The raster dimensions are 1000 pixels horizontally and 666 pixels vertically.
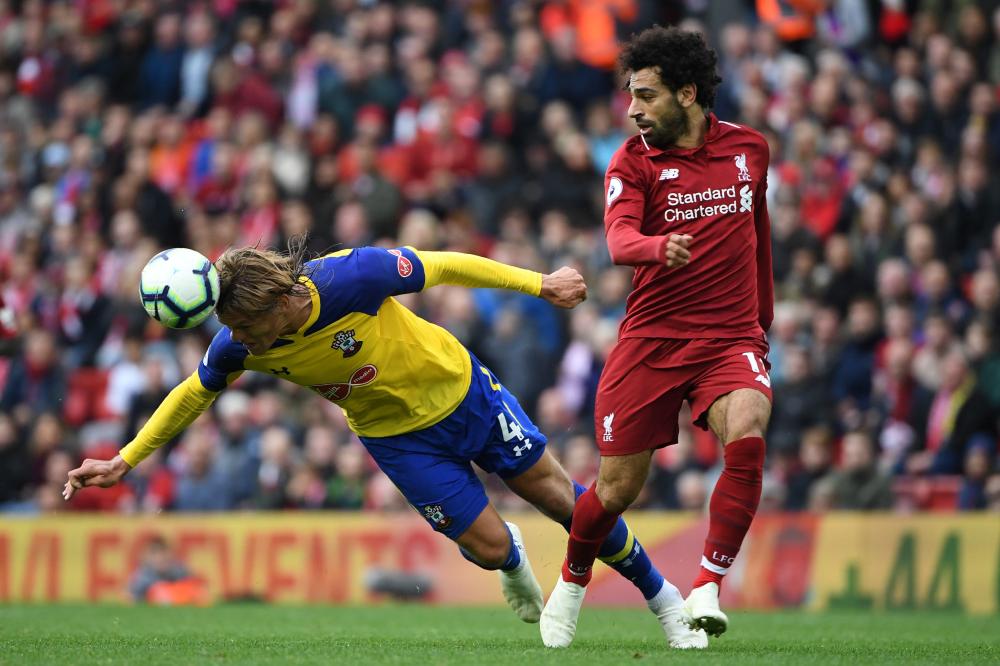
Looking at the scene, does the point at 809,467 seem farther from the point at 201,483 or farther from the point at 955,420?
the point at 201,483

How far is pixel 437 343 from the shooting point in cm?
830

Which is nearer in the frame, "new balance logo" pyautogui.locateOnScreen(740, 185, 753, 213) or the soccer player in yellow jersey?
the soccer player in yellow jersey

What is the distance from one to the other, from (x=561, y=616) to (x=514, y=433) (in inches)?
40.0

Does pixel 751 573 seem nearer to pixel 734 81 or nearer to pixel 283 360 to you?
pixel 734 81

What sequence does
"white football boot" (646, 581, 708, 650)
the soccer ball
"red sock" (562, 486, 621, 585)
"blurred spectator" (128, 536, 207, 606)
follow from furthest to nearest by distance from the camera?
"blurred spectator" (128, 536, 207, 606), "white football boot" (646, 581, 708, 650), "red sock" (562, 486, 621, 585), the soccer ball

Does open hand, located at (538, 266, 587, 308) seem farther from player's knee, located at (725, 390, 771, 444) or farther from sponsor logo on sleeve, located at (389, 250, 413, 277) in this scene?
player's knee, located at (725, 390, 771, 444)

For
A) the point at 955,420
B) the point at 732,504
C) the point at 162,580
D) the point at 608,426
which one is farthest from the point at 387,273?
the point at 162,580

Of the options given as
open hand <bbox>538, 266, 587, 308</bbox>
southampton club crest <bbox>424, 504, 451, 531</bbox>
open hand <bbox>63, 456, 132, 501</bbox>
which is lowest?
southampton club crest <bbox>424, 504, 451, 531</bbox>

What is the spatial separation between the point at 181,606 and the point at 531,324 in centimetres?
442

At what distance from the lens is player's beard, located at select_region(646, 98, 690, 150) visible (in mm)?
7664

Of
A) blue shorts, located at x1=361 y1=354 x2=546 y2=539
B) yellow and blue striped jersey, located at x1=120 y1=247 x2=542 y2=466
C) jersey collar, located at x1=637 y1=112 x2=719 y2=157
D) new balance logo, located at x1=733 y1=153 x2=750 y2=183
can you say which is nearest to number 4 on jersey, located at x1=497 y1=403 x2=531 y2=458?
blue shorts, located at x1=361 y1=354 x2=546 y2=539

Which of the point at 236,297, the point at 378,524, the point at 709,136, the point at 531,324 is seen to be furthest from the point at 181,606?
the point at 709,136

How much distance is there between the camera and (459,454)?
8312mm

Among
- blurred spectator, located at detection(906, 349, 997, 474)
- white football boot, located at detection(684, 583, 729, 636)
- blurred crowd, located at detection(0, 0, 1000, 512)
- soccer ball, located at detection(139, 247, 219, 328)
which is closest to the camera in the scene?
white football boot, located at detection(684, 583, 729, 636)
